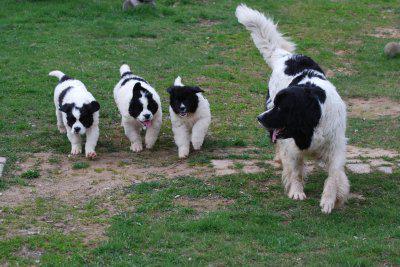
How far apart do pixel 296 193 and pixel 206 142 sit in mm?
2432

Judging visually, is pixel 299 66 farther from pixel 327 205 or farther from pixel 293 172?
pixel 327 205

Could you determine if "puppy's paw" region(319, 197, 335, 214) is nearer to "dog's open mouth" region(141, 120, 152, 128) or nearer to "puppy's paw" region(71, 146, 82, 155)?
"dog's open mouth" region(141, 120, 152, 128)

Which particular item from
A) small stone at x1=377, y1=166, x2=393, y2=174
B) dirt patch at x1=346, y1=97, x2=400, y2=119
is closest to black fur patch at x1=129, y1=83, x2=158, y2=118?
small stone at x1=377, y1=166, x2=393, y2=174

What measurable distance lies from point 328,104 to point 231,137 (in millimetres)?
2960

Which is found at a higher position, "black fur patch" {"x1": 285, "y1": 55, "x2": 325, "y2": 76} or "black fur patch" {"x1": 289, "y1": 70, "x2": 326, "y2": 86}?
"black fur patch" {"x1": 285, "y1": 55, "x2": 325, "y2": 76}

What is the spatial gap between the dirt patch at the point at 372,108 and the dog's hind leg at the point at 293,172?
3857mm

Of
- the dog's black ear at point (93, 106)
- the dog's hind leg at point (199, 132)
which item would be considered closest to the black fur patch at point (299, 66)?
the dog's hind leg at point (199, 132)

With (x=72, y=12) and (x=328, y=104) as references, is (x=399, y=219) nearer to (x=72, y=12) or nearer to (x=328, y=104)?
(x=328, y=104)

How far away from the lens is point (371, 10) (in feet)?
62.8

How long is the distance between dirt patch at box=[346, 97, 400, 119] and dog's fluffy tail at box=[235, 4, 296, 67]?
2.55 metres

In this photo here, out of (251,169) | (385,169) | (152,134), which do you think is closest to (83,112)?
(152,134)

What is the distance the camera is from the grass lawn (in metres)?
6.01

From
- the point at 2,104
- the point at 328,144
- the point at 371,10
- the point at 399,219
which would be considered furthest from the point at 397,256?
the point at 371,10

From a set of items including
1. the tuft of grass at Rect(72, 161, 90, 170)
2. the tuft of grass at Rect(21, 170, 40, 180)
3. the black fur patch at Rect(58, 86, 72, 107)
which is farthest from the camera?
the black fur patch at Rect(58, 86, 72, 107)
